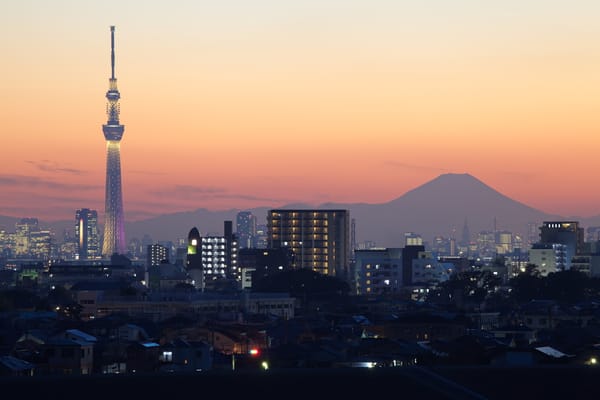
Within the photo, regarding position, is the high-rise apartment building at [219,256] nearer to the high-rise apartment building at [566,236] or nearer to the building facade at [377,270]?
the building facade at [377,270]

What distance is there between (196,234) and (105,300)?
61.2 m

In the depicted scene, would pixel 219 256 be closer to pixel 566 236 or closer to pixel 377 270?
pixel 377 270

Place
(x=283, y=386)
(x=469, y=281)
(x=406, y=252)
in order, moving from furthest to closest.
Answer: (x=406, y=252)
(x=469, y=281)
(x=283, y=386)

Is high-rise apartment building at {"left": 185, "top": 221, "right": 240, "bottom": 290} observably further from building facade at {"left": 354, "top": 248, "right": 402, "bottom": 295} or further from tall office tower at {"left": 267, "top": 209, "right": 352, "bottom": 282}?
building facade at {"left": 354, "top": 248, "right": 402, "bottom": 295}

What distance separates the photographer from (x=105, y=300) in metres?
93.8

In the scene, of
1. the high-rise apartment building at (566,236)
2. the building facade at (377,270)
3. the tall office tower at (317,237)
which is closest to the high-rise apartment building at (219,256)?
the tall office tower at (317,237)

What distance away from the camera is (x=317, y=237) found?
509 feet

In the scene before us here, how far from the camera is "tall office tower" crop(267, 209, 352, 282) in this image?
153125 mm

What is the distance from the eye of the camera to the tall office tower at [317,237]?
153125 millimetres

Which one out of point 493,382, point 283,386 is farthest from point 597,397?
point 283,386

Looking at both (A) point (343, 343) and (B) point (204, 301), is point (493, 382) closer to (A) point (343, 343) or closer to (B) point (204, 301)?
(A) point (343, 343)

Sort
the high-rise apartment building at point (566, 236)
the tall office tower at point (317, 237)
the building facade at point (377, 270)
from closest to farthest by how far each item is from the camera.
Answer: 1. the building facade at point (377, 270)
2. the tall office tower at point (317, 237)
3. the high-rise apartment building at point (566, 236)

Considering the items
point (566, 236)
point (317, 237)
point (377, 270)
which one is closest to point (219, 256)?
point (317, 237)

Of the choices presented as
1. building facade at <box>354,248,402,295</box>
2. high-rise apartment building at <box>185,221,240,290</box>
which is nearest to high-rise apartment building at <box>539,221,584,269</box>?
building facade at <box>354,248,402,295</box>
